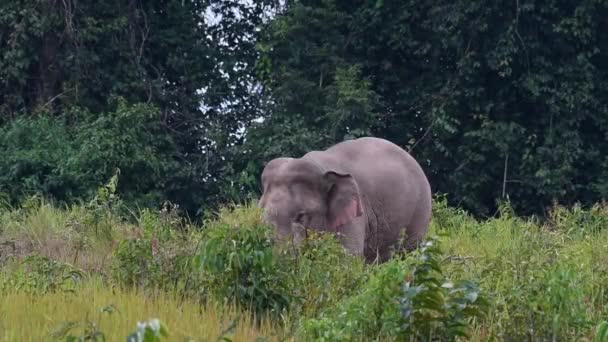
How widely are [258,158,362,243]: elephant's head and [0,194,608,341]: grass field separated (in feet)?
2.63

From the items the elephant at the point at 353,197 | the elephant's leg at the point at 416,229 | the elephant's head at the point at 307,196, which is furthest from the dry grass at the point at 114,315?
the elephant's leg at the point at 416,229

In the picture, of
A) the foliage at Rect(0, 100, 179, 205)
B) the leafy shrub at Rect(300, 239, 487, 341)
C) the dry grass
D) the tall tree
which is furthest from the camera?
the tall tree

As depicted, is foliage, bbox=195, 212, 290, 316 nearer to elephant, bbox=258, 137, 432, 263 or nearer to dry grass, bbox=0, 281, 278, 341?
dry grass, bbox=0, 281, 278, 341

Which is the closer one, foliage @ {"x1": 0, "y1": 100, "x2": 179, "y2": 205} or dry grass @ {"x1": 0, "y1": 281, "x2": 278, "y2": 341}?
dry grass @ {"x1": 0, "y1": 281, "x2": 278, "y2": 341}

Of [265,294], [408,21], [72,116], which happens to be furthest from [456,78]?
[265,294]

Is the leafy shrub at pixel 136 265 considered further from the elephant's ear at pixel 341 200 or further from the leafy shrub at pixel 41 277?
the elephant's ear at pixel 341 200

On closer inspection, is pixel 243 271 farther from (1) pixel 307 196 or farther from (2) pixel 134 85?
(2) pixel 134 85

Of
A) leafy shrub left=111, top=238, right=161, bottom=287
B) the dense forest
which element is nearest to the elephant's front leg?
leafy shrub left=111, top=238, right=161, bottom=287

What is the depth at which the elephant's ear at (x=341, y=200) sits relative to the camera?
8852 mm

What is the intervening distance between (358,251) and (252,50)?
10730 mm

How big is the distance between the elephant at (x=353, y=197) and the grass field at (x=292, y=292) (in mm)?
861

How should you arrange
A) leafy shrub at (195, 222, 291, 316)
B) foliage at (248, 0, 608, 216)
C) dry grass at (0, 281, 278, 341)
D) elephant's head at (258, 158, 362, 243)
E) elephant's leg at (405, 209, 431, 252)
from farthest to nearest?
foliage at (248, 0, 608, 216), elephant's leg at (405, 209, 431, 252), elephant's head at (258, 158, 362, 243), leafy shrub at (195, 222, 291, 316), dry grass at (0, 281, 278, 341)

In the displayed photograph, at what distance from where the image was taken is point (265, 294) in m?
6.30

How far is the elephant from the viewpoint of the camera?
866cm
